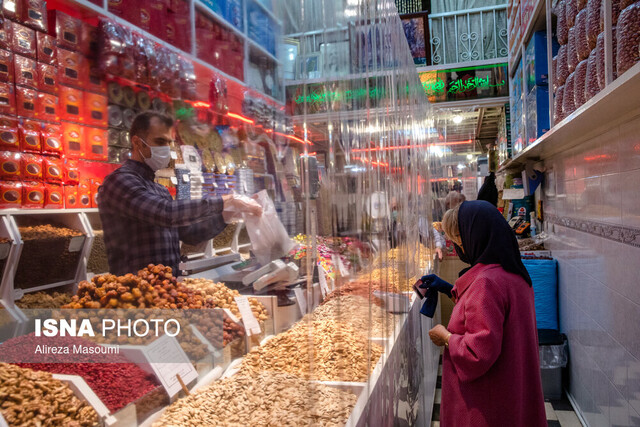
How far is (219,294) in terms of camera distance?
1.12 metres

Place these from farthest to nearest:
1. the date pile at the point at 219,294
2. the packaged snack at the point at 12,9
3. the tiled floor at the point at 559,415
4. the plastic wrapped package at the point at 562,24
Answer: the tiled floor at the point at 559,415 < the plastic wrapped package at the point at 562,24 < the date pile at the point at 219,294 < the packaged snack at the point at 12,9

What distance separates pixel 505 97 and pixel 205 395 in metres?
5.45

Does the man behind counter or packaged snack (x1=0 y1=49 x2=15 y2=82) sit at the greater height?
packaged snack (x1=0 y1=49 x2=15 y2=82)

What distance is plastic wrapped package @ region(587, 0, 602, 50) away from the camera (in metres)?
1.99

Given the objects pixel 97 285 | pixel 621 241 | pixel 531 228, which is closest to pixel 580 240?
pixel 621 241

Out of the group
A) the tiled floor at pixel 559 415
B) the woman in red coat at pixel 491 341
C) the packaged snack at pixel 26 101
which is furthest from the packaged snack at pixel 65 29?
the tiled floor at pixel 559 415

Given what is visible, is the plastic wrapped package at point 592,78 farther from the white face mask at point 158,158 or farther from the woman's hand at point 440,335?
the white face mask at point 158,158

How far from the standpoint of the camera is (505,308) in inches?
70.7

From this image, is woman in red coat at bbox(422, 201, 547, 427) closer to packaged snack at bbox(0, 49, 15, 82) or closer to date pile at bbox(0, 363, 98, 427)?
date pile at bbox(0, 363, 98, 427)

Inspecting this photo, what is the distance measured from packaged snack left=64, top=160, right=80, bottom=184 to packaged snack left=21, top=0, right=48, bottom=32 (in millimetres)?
228

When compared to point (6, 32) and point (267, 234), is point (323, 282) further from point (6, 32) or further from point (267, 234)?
point (6, 32)

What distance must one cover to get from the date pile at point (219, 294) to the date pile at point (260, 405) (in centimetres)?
18

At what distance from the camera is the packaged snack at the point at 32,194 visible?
2.95ft

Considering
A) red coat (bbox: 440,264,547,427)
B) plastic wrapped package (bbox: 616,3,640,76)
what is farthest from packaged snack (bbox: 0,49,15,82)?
plastic wrapped package (bbox: 616,3,640,76)
